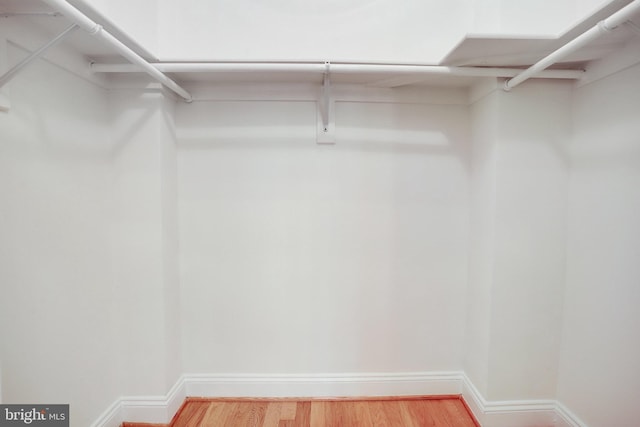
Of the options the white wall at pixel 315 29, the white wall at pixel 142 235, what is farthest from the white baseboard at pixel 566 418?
the white wall at pixel 142 235

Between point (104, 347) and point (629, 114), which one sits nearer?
point (629, 114)

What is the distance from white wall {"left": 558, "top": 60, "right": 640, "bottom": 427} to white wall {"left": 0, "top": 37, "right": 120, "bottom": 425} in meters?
2.44

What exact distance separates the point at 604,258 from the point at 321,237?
1378 mm

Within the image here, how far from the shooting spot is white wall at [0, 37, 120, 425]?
1.06 m

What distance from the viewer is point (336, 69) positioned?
137 centimetres

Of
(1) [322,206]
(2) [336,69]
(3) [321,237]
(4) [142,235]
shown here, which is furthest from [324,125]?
(4) [142,235]

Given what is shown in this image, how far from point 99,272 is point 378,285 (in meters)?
1.54

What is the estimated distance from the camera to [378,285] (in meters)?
1.73

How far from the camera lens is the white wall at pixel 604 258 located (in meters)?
1.18

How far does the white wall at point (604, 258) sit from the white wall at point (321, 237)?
52 centimetres

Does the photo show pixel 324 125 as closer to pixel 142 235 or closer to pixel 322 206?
pixel 322 206

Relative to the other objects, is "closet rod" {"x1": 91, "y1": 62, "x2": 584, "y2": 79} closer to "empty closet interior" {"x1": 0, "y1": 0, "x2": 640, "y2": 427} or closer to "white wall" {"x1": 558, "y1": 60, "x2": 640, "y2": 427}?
"empty closet interior" {"x1": 0, "y1": 0, "x2": 640, "y2": 427}

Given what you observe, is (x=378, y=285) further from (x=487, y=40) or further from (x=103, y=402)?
(x=103, y=402)

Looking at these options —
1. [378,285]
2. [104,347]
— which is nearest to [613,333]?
[378,285]
